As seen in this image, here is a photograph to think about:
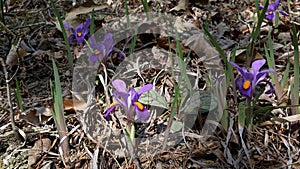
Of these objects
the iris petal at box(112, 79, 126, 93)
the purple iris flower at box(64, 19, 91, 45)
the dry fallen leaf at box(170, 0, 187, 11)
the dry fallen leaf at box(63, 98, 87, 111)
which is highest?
the dry fallen leaf at box(170, 0, 187, 11)

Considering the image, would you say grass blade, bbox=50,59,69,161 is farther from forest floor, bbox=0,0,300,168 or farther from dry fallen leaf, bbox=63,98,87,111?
dry fallen leaf, bbox=63,98,87,111

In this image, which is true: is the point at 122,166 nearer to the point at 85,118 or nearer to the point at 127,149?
the point at 127,149

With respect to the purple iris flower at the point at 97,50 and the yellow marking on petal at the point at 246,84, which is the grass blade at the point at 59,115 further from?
the yellow marking on petal at the point at 246,84

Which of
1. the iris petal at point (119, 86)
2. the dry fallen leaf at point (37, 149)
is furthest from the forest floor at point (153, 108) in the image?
the iris petal at point (119, 86)

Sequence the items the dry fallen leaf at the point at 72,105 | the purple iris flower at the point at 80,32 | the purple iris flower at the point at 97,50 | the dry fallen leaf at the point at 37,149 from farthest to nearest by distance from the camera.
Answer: the purple iris flower at the point at 80,32, the purple iris flower at the point at 97,50, the dry fallen leaf at the point at 72,105, the dry fallen leaf at the point at 37,149

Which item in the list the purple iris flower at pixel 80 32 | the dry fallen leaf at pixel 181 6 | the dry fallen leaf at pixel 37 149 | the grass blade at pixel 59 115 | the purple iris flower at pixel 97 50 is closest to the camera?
the grass blade at pixel 59 115

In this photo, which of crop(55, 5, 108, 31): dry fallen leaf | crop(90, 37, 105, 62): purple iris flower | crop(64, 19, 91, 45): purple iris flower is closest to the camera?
crop(90, 37, 105, 62): purple iris flower

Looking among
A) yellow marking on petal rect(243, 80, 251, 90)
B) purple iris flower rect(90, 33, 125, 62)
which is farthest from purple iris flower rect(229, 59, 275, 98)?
purple iris flower rect(90, 33, 125, 62)

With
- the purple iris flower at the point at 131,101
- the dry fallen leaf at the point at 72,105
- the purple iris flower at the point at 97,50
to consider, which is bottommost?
the dry fallen leaf at the point at 72,105

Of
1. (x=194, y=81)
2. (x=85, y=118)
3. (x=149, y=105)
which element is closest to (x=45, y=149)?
(x=85, y=118)

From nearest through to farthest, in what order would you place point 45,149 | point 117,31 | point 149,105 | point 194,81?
1. point 45,149
2. point 149,105
3. point 194,81
4. point 117,31

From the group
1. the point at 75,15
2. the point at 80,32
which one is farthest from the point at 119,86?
the point at 75,15
